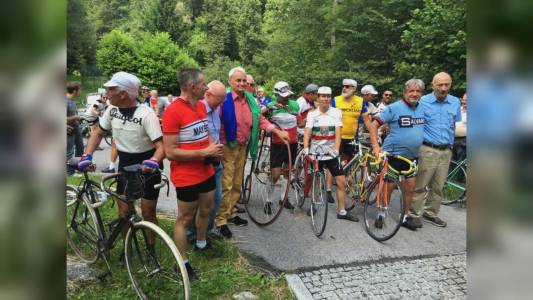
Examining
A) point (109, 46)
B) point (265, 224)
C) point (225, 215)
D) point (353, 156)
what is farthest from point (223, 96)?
point (109, 46)

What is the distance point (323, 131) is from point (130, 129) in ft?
8.62

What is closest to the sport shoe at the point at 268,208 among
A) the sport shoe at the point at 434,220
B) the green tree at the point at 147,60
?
the sport shoe at the point at 434,220

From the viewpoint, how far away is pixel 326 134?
553 centimetres

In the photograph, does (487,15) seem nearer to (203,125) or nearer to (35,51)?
(35,51)

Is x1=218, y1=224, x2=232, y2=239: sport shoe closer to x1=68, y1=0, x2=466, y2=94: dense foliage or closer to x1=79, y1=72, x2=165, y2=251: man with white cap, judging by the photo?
x1=79, y1=72, x2=165, y2=251: man with white cap

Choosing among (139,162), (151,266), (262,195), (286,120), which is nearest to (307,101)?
(286,120)

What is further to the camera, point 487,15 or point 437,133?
point 437,133

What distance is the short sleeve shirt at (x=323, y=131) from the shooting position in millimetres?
5531

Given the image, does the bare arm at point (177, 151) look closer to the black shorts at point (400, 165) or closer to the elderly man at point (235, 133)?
the elderly man at point (235, 133)

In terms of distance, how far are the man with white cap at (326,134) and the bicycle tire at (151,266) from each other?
8.70 ft

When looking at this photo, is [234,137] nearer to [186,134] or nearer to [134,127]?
[186,134]

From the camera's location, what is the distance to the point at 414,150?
17.4ft

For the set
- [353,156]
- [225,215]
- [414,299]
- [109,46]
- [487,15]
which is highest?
[109,46]

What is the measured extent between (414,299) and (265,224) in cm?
222
